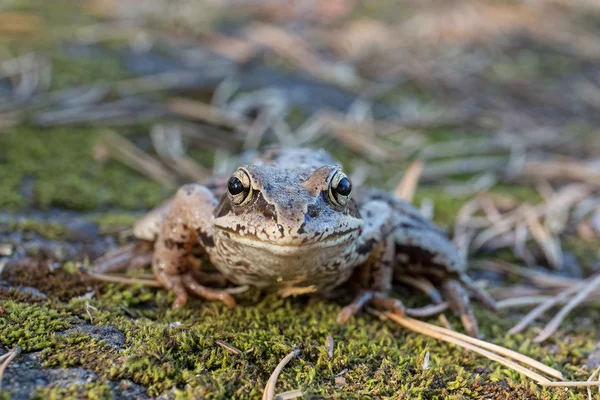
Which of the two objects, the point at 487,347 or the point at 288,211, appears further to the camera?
the point at 487,347

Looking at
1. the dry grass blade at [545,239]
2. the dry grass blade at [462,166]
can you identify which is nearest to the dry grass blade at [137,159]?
the dry grass blade at [462,166]

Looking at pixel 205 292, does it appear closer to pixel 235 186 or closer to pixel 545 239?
pixel 235 186

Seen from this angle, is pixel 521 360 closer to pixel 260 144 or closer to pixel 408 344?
pixel 408 344

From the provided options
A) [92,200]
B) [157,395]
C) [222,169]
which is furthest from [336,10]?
[157,395]

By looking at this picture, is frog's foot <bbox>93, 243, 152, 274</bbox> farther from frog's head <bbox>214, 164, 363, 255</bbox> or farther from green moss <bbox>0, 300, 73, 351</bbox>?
frog's head <bbox>214, 164, 363, 255</bbox>

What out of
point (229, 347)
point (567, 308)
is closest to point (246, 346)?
point (229, 347)
